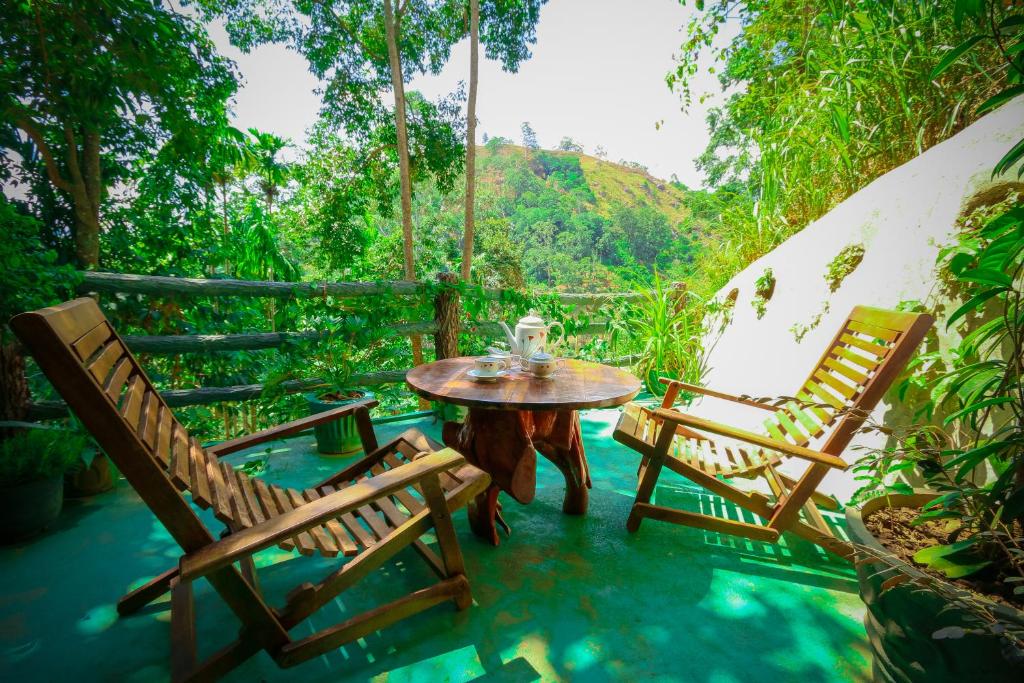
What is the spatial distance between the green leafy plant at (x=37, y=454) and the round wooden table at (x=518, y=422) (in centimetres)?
166

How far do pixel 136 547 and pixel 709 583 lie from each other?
8.08 ft

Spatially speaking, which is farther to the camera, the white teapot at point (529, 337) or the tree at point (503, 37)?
the tree at point (503, 37)

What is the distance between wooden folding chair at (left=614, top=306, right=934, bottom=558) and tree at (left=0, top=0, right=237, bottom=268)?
14.8 feet

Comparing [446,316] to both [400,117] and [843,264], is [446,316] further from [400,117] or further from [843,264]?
[400,117]

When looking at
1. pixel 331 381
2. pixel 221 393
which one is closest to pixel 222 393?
pixel 221 393

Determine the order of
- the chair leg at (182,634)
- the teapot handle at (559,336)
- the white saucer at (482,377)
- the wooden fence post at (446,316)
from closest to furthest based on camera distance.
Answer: the chair leg at (182,634)
the white saucer at (482,377)
the wooden fence post at (446,316)
the teapot handle at (559,336)

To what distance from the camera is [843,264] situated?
2.67 meters

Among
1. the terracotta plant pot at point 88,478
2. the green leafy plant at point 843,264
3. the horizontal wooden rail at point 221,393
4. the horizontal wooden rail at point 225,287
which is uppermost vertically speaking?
the green leafy plant at point 843,264

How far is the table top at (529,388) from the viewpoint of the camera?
167cm

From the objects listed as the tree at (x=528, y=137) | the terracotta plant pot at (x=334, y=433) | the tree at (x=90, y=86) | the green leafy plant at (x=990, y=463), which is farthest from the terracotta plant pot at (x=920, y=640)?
the tree at (x=528, y=137)

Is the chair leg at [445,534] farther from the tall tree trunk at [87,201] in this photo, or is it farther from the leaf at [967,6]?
the tall tree trunk at [87,201]

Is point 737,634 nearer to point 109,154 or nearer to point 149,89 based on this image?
point 149,89

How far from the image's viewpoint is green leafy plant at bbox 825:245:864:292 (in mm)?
2621

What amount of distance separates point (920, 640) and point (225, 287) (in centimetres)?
357
